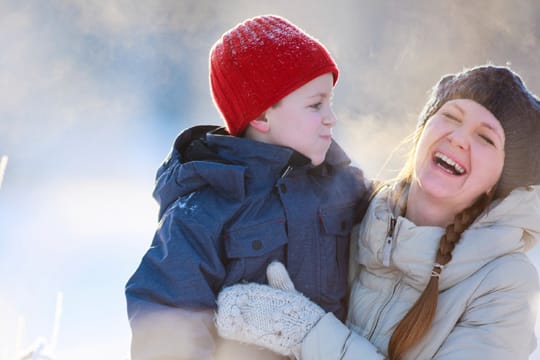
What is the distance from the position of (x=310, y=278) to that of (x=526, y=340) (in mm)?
1212

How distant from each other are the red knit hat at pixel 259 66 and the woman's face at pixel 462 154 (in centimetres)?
85

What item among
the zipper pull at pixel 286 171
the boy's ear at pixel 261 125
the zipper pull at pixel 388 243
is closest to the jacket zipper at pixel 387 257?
the zipper pull at pixel 388 243

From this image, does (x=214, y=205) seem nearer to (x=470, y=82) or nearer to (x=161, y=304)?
(x=161, y=304)

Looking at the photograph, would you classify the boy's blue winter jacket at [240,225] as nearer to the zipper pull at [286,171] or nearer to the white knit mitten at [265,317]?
the zipper pull at [286,171]

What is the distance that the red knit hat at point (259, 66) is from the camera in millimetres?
3553

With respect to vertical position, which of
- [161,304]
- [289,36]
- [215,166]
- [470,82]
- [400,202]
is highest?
[289,36]

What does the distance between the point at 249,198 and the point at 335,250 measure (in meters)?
0.63

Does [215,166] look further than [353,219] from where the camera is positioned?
No

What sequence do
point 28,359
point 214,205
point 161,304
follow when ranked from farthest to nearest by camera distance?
point 28,359, point 214,205, point 161,304

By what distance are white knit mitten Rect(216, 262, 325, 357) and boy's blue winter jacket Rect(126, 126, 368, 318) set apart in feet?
0.40

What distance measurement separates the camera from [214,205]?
3.18 m

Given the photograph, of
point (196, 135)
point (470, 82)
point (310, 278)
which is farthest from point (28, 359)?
point (470, 82)

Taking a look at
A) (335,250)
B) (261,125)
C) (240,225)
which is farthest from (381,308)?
(261,125)

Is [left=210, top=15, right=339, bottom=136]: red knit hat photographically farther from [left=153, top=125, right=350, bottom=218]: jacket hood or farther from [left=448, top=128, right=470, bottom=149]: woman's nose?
[left=448, top=128, right=470, bottom=149]: woman's nose
